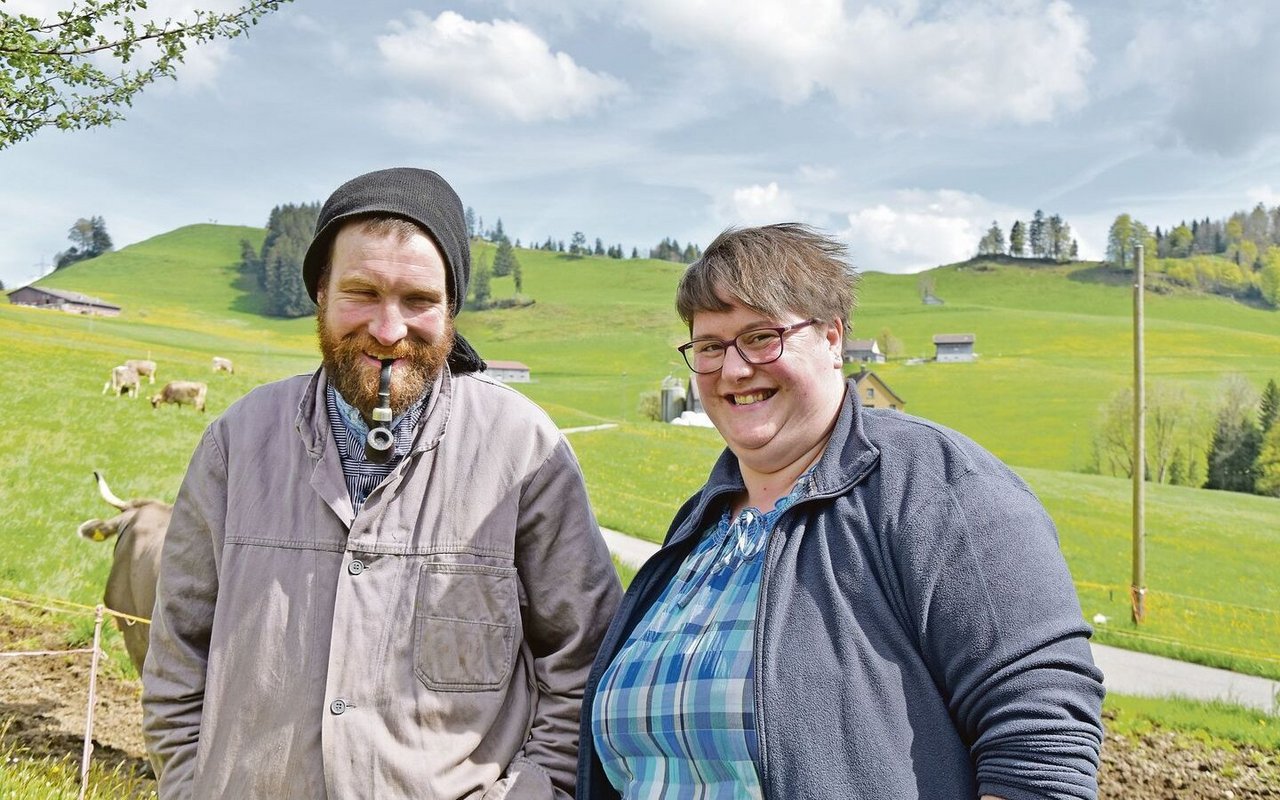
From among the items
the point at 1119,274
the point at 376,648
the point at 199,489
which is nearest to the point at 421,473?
the point at 376,648

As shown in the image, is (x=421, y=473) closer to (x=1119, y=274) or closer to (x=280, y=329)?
(x=280, y=329)

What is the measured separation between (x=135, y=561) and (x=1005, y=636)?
5.79 m

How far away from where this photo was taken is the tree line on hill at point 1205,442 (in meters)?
25.4

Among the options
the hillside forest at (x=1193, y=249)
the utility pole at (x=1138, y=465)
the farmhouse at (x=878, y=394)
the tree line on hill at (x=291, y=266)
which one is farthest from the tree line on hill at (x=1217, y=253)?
the utility pole at (x=1138, y=465)

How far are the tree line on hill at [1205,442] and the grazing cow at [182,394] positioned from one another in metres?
24.4

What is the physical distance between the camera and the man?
1.77m

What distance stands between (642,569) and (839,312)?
0.72m

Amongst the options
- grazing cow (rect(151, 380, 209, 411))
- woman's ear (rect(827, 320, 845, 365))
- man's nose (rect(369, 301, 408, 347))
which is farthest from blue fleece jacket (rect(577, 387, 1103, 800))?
grazing cow (rect(151, 380, 209, 411))

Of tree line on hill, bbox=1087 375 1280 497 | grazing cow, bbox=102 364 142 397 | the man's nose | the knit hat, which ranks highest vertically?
the knit hat

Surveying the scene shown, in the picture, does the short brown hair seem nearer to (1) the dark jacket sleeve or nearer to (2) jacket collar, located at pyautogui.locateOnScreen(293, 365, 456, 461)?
(1) the dark jacket sleeve

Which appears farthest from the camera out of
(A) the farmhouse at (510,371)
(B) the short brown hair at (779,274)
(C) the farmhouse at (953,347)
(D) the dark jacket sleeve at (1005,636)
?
(C) the farmhouse at (953,347)

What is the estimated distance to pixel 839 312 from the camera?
1.81 metres

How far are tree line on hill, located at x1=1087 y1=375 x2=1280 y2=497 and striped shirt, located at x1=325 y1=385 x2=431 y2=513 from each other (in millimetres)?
27903

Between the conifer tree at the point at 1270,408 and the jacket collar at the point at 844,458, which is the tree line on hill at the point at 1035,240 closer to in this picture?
the conifer tree at the point at 1270,408
